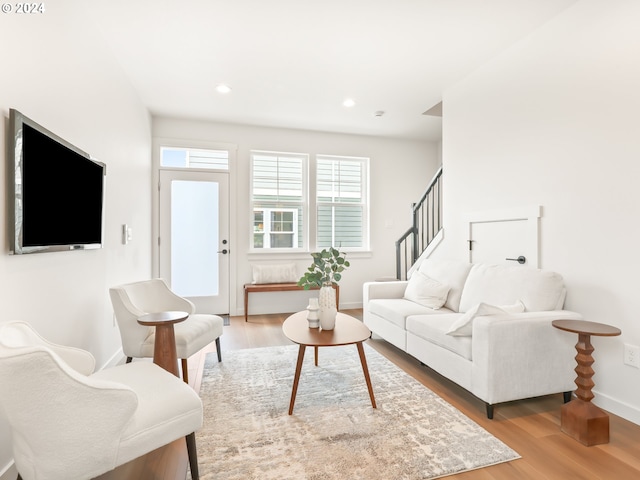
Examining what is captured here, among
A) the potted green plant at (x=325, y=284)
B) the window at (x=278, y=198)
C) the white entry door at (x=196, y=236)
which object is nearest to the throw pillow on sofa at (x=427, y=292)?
the potted green plant at (x=325, y=284)

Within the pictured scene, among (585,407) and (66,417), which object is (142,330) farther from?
(585,407)

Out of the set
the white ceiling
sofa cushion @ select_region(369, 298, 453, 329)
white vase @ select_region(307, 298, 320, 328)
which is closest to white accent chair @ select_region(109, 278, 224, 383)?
white vase @ select_region(307, 298, 320, 328)

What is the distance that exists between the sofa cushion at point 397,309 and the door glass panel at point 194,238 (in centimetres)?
239

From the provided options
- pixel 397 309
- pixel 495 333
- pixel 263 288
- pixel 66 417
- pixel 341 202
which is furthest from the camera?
pixel 341 202

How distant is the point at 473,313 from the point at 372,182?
3.59m

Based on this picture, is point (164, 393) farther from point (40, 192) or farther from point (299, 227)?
point (299, 227)

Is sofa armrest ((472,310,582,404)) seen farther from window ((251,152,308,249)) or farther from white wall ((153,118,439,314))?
window ((251,152,308,249))

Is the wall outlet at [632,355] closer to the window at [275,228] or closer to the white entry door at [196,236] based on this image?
the window at [275,228]

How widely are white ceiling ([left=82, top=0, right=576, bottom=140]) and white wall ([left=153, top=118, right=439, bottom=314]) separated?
567 mm

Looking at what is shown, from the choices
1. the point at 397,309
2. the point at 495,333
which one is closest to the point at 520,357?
the point at 495,333

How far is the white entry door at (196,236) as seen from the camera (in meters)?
4.61

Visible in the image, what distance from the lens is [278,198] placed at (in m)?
5.11

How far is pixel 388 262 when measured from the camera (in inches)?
217

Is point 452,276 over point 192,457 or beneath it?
over
